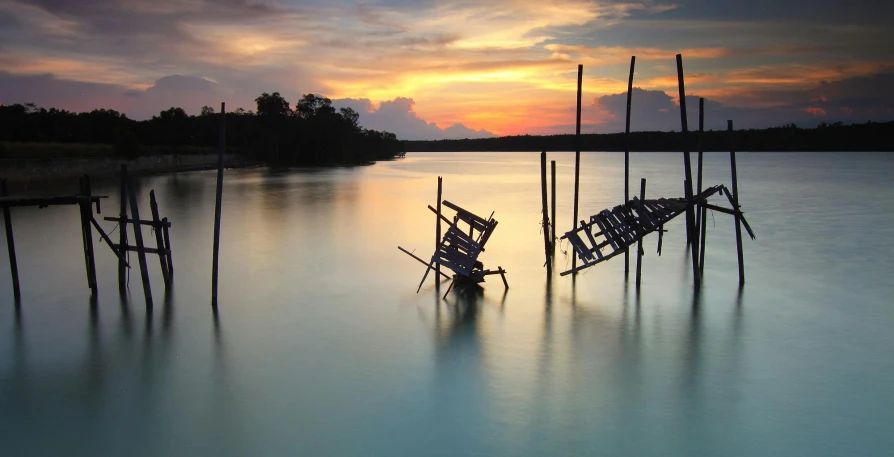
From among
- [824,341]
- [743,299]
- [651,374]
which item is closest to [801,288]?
[743,299]

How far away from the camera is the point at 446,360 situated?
849 centimetres

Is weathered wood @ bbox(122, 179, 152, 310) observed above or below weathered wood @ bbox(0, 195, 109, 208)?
below

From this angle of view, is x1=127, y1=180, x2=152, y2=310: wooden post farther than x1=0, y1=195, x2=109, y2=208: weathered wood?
Yes

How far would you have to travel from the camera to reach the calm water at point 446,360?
6.38 meters

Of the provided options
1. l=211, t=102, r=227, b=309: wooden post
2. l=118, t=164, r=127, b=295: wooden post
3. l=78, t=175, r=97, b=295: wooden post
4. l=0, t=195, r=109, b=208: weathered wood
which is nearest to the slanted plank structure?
l=211, t=102, r=227, b=309: wooden post

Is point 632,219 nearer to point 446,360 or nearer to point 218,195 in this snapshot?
Answer: point 446,360

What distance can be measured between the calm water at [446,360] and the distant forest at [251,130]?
5164 cm

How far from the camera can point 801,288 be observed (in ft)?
42.1

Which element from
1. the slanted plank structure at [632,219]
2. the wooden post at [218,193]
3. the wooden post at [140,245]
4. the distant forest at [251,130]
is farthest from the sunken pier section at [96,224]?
the distant forest at [251,130]

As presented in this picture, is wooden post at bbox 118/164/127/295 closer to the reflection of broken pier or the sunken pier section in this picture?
the sunken pier section

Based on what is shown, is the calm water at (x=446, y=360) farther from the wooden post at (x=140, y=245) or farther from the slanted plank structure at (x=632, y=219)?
the slanted plank structure at (x=632, y=219)

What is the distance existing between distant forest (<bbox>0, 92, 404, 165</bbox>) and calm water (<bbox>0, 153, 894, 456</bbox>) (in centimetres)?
5164

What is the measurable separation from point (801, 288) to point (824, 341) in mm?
3730

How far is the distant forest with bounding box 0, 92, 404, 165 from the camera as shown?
6291cm
